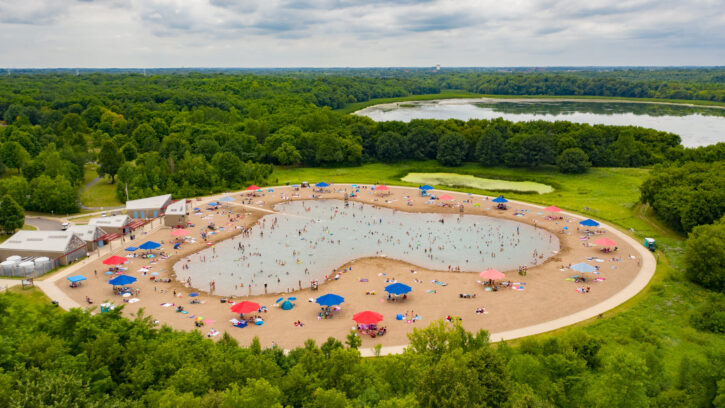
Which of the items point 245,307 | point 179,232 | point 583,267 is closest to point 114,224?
point 179,232

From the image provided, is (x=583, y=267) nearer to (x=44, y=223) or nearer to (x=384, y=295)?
(x=384, y=295)

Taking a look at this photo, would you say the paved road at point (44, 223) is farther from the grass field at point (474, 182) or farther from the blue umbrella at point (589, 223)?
the blue umbrella at point (589, 223)

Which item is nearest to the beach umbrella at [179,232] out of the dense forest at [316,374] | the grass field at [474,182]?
the dense forest at [316,374]

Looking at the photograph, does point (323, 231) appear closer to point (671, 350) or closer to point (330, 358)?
point (330, 358)

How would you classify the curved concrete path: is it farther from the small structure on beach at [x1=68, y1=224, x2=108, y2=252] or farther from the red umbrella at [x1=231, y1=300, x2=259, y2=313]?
the red umbrella at [x1=231, y1=300, x2=259, y2=313]

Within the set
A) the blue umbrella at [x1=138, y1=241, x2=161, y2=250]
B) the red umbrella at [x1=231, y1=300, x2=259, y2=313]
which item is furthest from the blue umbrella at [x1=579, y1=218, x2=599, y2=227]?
the blue umbrella at [x1=138, y1=241, x2=161, y2=250]
